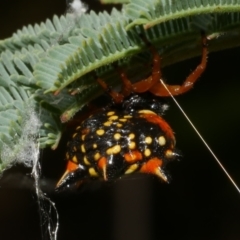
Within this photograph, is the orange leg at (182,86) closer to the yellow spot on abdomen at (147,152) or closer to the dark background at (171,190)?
the yellow spot on abdomen at (147,152)

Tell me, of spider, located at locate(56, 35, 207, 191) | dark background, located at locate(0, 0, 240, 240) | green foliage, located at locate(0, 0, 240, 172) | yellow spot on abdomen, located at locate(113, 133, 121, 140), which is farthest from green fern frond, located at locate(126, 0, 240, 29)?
dark background, located at locate(0, 0, 240, 240)

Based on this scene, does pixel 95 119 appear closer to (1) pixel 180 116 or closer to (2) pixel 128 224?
(1) pixel 180 116

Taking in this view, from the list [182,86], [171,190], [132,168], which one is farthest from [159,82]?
[171,190]

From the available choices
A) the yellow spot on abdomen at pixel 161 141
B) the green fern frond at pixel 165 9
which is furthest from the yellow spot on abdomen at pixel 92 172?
the green fern frond at pixel 165 9

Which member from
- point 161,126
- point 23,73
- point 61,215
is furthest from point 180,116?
point 23,73

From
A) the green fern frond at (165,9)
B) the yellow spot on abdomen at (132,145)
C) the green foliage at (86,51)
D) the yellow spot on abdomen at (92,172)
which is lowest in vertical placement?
the yellow spot on abdomen at (92,172)

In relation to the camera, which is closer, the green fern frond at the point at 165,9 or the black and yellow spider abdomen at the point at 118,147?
the green fern frond at the point at 165,9

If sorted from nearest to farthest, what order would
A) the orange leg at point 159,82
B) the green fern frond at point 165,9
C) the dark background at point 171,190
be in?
the green fern frond at point 165,9 → the orange leg at point 159,82 → the dark background at point 171,190

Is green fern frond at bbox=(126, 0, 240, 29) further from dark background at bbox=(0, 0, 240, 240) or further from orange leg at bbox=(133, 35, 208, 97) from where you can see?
dark background at bbox=(0, 0, 240, 240)
